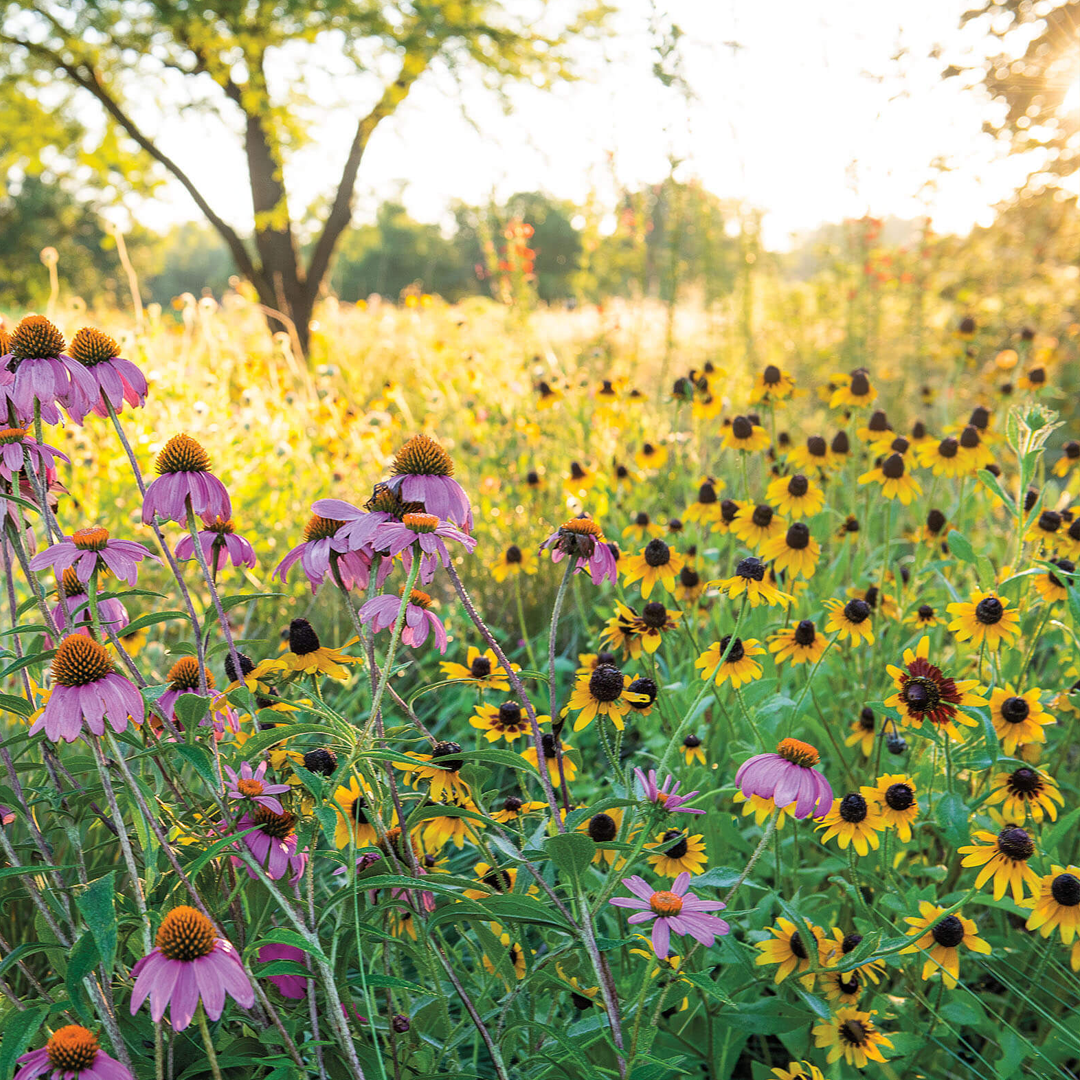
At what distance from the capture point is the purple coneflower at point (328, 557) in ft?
3.18

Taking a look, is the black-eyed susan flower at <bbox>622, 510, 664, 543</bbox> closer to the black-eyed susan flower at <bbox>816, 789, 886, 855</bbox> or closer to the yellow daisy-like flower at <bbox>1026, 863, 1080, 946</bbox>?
the black-eyed susan flower at <bbox>816, 789, 886, 855</bbox>

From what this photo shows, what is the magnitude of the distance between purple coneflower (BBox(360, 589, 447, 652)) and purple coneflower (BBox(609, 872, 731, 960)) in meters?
0.36

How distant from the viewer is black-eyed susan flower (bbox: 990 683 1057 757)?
1.34 m

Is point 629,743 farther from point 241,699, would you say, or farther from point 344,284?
point 344,284

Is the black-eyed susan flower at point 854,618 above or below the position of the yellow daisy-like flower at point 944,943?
above

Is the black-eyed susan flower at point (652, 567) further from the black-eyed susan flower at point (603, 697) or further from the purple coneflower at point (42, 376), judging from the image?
the purple coneflower at point (42, 376)

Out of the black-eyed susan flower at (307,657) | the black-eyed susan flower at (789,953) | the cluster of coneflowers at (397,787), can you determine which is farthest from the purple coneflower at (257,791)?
the black-eyed susan flower at (789,953)

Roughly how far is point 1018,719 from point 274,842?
1121mm

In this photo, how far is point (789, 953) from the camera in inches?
48.1

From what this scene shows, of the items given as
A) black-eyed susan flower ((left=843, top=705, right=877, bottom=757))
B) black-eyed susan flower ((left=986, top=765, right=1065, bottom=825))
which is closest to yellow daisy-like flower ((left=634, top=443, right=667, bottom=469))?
black-eyed susan flower ((left=843, top=705, right=877, bottom=757))

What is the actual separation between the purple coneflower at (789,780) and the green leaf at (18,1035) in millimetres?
781

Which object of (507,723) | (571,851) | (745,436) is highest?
(745,436)

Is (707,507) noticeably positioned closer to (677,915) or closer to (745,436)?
(745,436)

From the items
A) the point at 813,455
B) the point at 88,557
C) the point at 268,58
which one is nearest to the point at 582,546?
the point at 88,557
